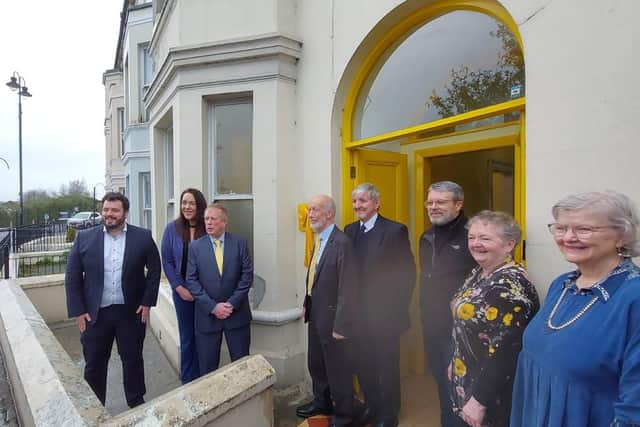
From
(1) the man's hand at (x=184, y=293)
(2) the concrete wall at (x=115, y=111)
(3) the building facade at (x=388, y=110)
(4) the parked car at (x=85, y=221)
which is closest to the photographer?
(3) the building facade at (x=388, y=110)

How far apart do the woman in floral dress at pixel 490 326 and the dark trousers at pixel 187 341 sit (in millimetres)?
2620

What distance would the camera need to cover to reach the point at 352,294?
114 inches

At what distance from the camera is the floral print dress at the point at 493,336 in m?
1.77

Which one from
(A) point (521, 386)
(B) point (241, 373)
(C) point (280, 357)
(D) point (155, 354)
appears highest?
(A) point (521, 386)

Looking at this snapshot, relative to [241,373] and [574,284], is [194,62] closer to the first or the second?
[241,373]

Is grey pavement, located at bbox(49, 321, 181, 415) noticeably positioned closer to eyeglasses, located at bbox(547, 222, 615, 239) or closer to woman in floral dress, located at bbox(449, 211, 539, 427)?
woman in floral dress, located at bbox(449, 211, 539, 427)

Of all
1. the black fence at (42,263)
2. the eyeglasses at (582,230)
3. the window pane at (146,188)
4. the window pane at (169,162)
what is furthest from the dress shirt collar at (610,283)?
the black fence at (42,263)

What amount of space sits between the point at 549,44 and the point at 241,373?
256 centimetres

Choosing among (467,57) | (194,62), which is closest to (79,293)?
(194,62)

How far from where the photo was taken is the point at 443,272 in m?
2.54

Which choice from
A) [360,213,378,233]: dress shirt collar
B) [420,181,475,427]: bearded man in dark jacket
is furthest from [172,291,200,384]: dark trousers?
[420,181,475,427]: bearded man in dark jacket

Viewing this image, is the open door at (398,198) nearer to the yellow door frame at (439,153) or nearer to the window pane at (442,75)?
the yellow door frame at (439,153)

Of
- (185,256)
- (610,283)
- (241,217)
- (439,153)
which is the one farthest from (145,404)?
(439,153)

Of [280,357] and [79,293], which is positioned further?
[280,357]
